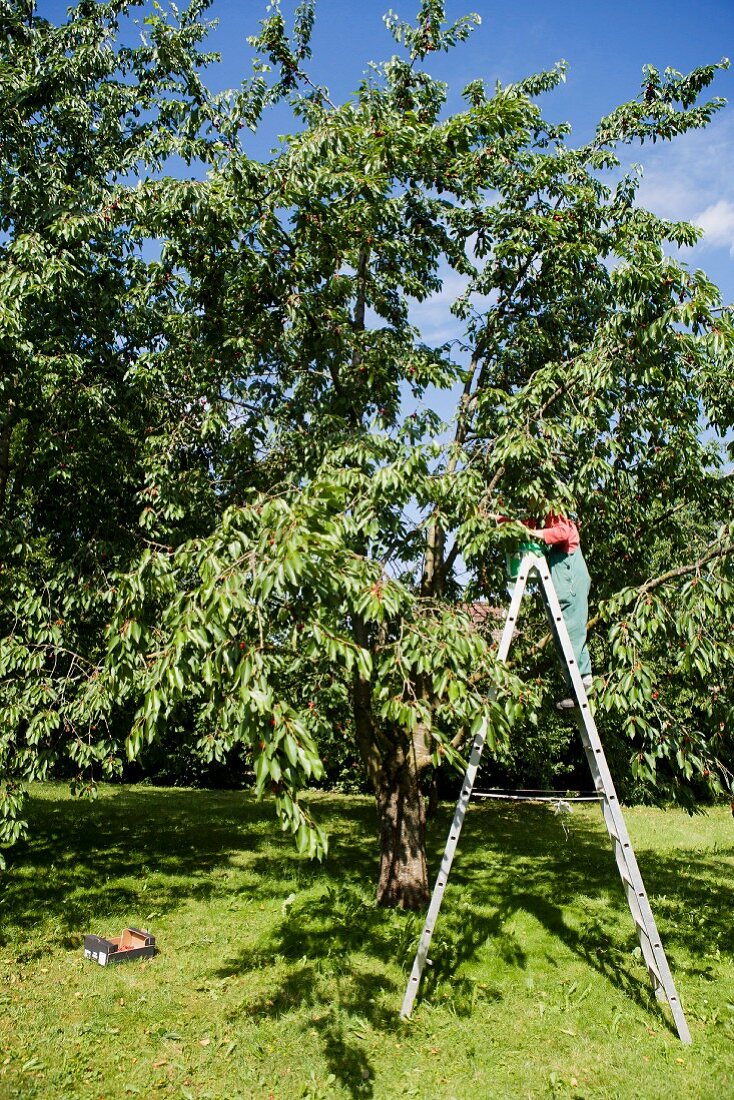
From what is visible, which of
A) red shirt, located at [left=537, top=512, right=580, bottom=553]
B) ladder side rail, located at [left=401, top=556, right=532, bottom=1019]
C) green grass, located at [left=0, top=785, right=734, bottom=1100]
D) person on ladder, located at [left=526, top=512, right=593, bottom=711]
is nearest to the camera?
green grass, located at [left=0, top=785, right=734, bottom=1100]

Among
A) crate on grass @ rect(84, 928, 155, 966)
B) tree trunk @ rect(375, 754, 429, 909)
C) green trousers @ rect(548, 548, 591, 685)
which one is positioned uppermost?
green trousers @ rect(548, 548, 591, 685)

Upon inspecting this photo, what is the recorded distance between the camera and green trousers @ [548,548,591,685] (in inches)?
218

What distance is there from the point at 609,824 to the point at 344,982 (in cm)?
241

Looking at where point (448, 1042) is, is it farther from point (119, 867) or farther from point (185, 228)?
point (185, 228)

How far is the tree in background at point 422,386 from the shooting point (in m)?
5.43

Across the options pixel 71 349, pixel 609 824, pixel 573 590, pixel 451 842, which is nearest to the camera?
pixel 451 842

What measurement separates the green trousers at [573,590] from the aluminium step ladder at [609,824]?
0.15 metres

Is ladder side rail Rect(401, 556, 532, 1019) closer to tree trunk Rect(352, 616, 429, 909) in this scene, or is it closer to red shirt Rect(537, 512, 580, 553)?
red shirt Rect(537, 512, 580, 553)

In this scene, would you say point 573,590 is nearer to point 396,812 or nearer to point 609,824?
point 609,824

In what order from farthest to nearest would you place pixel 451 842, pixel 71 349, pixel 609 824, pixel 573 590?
pixel 71 349 < pixel 573 590 < pixel 609 824 < pixel 451 842

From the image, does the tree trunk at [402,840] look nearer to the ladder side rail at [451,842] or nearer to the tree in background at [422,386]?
the tree in background at [422,386]

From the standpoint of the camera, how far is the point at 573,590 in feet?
18.2

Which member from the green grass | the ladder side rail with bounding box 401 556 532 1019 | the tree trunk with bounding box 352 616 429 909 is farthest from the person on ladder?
the tree trunk with bounding box 352 616 429 909

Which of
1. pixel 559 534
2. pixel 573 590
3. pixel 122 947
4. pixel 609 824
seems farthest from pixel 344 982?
pixel 559 534
